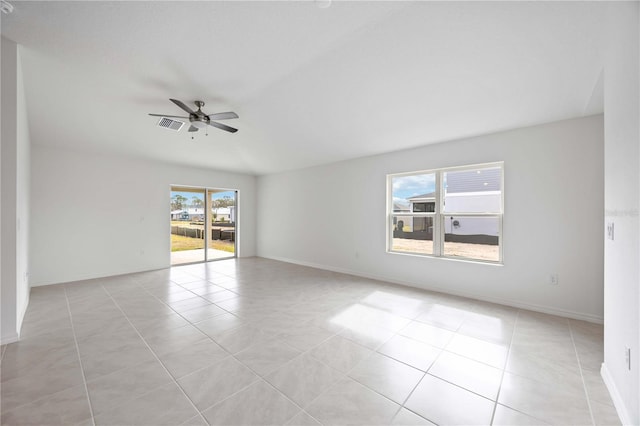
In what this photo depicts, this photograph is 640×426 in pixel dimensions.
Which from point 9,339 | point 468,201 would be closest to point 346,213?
point 468,201

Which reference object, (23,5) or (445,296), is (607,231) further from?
(23,5)

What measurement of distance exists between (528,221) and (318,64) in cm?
354

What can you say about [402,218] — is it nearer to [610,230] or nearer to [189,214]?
[610,230]

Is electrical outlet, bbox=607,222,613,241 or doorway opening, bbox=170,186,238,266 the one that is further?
doorway opening, bbox=170,186,238,266

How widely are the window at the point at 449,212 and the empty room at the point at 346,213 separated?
0.04 metres

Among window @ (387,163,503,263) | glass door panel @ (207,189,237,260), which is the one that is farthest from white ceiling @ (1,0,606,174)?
glass door panel @ (207,189,237,260)

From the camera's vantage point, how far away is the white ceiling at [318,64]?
7.35ft

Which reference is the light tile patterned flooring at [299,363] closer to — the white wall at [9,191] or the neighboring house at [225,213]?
the white wall at [9,191]

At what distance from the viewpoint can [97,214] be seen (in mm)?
5258

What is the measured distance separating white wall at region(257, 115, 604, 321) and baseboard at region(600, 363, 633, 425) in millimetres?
1562

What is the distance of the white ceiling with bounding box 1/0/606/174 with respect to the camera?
2240mm

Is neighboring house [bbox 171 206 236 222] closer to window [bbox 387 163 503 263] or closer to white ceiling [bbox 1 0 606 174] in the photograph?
white ceiling [bbox 1 0 606 174]

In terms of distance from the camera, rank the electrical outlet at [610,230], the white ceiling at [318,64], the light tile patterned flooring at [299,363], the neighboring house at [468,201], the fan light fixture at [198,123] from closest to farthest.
A: the light tile patterned flooring at [299,363], the electrical outlet at [610,230], the white ceiling at [318,64], the fan light fixture at [198,123], the neighboring house at [468,201]

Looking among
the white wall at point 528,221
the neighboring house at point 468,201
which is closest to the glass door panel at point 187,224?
the white wall at point 528,221
